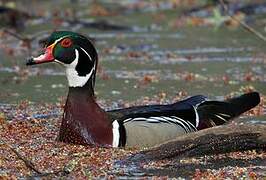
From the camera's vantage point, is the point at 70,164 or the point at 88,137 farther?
the point at 88,137

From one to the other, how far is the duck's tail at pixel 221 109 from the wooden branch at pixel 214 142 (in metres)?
0.65

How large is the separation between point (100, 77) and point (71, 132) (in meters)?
4.24

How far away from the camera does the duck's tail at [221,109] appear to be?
24.4ft

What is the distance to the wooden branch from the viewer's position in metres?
6.55

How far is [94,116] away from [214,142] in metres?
0.97

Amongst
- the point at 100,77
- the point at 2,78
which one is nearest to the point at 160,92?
the point at 100,77

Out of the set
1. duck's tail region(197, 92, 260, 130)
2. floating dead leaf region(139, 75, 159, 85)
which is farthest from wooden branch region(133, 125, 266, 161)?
floating dead leaf region(139, 75, 159, 85)

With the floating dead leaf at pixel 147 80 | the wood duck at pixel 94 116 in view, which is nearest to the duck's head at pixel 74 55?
the wood duck at pixel 94 116

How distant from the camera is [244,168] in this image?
634 centimetres

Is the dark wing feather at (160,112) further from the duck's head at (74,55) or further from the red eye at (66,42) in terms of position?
the red eye at (66,42)

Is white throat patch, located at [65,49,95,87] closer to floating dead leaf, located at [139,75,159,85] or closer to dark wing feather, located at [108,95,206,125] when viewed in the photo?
dark wing feather, located at [108,95,206,125]

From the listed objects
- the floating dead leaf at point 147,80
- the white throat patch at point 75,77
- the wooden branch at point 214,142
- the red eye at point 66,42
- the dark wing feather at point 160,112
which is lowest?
the floating dead leaf at point 147,80

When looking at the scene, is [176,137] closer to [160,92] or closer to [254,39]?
[160,92]

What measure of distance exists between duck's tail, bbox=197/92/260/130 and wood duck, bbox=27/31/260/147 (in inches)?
0.6
